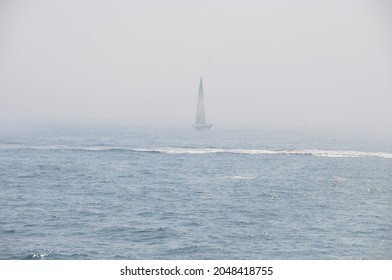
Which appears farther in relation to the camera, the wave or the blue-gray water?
the wave

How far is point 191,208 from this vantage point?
64.4 meters

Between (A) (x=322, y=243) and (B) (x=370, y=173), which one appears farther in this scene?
(B) (x=370, y=173)

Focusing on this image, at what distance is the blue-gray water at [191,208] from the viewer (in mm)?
47875

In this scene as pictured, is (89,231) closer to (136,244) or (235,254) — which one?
(136,244)

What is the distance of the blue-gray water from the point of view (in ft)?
157

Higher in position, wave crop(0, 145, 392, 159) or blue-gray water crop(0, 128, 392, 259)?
wave crop(0, 145, 392, 159)

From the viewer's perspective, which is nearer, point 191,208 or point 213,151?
point 191,208

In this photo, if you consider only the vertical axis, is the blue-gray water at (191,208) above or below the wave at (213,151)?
below

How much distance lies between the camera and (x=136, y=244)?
4872 centimetres

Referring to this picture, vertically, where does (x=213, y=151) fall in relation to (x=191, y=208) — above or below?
above

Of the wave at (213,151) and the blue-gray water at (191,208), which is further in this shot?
the wave at (213,151)
